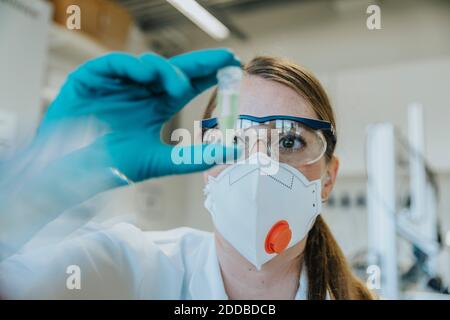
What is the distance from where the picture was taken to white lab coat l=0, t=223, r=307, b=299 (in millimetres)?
659

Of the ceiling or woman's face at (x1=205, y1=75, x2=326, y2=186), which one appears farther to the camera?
the ceiling

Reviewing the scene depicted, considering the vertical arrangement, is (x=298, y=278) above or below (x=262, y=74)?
below

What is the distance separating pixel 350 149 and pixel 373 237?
0.49m

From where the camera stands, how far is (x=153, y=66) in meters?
0.64

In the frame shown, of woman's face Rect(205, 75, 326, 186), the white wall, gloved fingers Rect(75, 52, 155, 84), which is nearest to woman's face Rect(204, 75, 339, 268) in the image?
woman's face Rect(205, 75, 326, 186)

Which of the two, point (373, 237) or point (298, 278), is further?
point (373, 237)

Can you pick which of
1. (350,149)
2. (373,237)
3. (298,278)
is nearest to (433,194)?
(373,237)

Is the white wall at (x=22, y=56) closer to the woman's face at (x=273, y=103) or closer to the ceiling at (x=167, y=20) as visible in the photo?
the ceiling at (x=167, y=20)

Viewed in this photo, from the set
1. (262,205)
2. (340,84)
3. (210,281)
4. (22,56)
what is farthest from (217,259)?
(22,56)

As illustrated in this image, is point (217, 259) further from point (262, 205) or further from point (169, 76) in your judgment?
point (169, 76)

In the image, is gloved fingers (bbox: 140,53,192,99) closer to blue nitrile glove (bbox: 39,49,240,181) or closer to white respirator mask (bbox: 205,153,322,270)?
blue nitrile glove (bbox: 39,49,240,181)

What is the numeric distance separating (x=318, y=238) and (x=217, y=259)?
0.18 m
